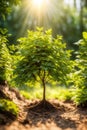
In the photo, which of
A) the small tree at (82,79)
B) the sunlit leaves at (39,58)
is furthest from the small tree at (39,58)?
the small tree at (82,79)

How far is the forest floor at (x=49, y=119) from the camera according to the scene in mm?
8430

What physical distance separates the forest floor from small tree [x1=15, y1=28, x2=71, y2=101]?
116 cm

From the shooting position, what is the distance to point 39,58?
10.6 meters

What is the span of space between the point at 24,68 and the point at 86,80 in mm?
2467

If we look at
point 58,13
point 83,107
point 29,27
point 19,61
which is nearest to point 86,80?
point 83,107

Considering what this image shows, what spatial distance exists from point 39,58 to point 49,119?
7.89 feet

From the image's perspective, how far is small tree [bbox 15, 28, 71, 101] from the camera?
10.6 metres

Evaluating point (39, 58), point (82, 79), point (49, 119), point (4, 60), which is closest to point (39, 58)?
point (39, 58)

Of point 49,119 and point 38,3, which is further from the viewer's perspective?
point 38,3

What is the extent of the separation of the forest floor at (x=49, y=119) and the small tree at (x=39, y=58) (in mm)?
1160

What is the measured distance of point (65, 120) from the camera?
930 centimetres

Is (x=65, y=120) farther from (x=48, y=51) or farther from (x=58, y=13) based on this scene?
(x=58, y=13)

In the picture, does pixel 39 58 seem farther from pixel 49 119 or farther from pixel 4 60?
pixel 49 119

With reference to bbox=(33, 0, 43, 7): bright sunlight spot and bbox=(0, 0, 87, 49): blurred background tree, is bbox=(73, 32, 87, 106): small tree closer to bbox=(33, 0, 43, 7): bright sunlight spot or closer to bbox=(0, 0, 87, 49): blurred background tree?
bbox=(0, 0, 87, 49): blurred background tree
